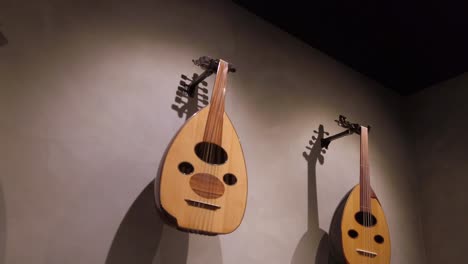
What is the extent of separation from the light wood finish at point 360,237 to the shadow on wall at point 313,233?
0.19 meters

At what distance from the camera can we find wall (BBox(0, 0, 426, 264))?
4.46ft

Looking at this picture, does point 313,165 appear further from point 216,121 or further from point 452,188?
point 452,188

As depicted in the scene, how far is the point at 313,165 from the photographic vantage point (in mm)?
2121

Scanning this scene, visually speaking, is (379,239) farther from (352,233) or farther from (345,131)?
(345,131)

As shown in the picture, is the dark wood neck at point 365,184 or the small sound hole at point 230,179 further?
the dark wood neck at point 365,184

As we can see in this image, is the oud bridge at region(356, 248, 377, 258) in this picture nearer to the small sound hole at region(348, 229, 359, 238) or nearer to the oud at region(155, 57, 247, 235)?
the small sound hole at region(348, 229, 359, 238)

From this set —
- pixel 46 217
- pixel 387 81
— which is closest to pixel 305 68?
pixel 387 81

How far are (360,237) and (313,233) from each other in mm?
236

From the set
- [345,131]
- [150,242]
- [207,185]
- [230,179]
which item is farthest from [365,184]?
[150,242]

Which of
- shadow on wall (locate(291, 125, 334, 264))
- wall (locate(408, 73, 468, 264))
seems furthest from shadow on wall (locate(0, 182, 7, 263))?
wall (locate(408, 73, 468, 264))

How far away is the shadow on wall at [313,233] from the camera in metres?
1.90

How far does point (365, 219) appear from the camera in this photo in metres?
1.89

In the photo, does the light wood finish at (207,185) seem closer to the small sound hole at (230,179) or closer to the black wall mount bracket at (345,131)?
the small sound hole at (230,179)

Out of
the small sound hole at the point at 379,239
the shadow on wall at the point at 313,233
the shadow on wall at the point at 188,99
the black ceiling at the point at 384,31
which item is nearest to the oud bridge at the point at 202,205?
the shadow on wall at the point at 188,99
